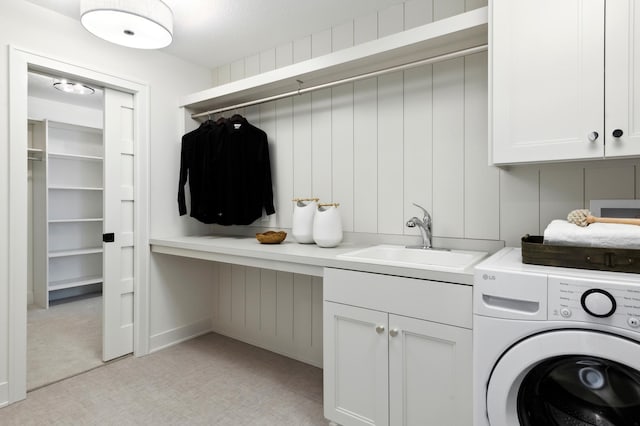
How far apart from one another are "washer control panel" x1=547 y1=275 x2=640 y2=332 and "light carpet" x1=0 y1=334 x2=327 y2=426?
4.41ft

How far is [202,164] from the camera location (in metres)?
2.73

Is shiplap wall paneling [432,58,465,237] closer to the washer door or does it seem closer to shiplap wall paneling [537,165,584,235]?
shiplap wall paneling [537,165,584,235]

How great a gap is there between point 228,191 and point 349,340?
152 cm

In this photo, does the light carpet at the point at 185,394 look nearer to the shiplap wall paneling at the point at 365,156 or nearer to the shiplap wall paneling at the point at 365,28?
the shiplap wall paneling at the point at 365,156

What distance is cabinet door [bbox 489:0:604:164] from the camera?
4.12ft

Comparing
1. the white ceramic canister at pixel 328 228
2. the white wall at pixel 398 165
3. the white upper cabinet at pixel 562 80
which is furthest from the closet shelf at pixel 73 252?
the white upper cabinet at pixel 562 80

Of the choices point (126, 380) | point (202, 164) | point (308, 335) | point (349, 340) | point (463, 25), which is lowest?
point (126, 380)

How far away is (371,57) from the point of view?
6.29 feet

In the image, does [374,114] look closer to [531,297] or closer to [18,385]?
[531,297]

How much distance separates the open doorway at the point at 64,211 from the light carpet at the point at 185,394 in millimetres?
904

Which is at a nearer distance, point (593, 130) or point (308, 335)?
point (593, 130)

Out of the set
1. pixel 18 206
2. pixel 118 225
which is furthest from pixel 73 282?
pixel 18 206

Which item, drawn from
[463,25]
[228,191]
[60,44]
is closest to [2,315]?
[228,191]

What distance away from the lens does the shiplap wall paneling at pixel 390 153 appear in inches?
83.3
